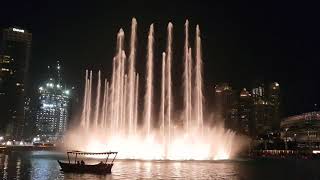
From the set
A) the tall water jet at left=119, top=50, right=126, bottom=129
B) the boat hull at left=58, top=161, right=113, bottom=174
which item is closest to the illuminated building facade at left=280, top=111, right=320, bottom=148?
the tall water jet at left=119, top=50, right=126, bottom=129

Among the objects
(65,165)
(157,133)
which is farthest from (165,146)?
(65,165)

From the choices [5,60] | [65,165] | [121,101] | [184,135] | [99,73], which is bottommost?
[65,165]

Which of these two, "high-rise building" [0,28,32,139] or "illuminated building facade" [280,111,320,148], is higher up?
"high-rise building" [0,28,32,139]

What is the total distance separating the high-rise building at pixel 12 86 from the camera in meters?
180

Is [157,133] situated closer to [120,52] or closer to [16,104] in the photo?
[120,52]

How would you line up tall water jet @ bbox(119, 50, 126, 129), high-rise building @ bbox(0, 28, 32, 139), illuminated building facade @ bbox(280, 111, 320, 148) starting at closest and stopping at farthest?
tall water jet @ bbox(119, 50, 126, 129), illuminated building facade @ bbox(280, 111, 320, 148), high-rise building @ bbox(0, 28, 32, 139)

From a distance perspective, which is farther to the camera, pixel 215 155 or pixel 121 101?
pixel 121 101

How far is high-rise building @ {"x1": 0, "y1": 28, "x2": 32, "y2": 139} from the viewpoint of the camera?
591 ft

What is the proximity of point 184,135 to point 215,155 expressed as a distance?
5.32m

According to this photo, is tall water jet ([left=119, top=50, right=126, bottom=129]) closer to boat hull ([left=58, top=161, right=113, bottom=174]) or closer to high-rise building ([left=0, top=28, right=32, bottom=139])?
boat hull ([left=58, top=161, right=113, bottom=174])

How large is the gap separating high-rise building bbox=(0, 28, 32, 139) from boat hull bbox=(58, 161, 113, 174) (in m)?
145

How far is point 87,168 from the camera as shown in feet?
124

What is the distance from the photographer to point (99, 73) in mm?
75188

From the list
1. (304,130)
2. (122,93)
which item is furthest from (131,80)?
(304,130)
